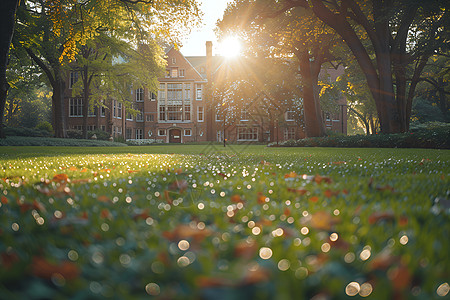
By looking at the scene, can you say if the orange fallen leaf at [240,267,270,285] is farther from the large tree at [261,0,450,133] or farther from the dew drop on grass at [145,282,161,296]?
the large tree at [261,0,450,133]

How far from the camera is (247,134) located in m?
51.5

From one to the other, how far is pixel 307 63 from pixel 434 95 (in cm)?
2566

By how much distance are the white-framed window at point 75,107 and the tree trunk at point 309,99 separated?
35.2 meters

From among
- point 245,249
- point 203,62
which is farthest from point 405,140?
point 203,62

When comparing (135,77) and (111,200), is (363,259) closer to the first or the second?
(111,200)

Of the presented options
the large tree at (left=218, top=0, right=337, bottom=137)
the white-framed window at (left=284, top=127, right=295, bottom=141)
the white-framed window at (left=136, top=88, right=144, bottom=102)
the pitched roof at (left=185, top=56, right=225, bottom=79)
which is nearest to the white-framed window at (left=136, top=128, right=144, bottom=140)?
the white-framed window at (left=136, top=88, right=144, bottom=102)

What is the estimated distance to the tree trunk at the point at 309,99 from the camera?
23.4 m

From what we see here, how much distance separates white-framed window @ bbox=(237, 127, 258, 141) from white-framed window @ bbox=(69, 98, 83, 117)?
25.8 metres

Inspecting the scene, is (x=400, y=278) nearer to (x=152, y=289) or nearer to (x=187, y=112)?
(x=152, y=289)

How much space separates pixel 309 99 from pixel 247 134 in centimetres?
2792

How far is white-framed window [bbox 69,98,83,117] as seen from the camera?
1756 inches

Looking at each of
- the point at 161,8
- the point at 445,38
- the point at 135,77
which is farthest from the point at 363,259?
the point at 135,77

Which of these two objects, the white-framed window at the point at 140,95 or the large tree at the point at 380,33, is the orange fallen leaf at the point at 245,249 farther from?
the white-framed window at the point at 140,95

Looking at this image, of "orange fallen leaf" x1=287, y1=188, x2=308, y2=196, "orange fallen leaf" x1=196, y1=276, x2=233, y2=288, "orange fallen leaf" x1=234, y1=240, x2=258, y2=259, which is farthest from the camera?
"orange fallen leaf" x1=287, y1=188, x2=308, y2=196
